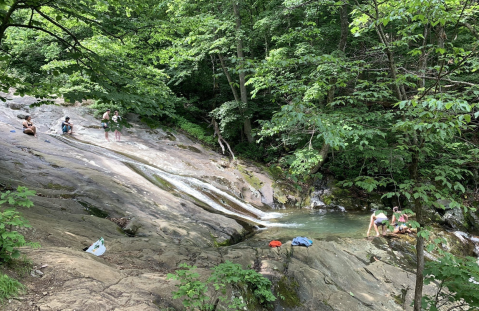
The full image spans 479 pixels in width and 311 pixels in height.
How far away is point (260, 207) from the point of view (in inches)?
489

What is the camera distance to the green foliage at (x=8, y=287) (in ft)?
7.68

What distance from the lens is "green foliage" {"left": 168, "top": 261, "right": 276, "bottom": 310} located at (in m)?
2.96

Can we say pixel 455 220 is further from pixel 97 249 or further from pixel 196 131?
pixel 196 131

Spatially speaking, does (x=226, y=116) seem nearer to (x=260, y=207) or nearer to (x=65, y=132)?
(x=260, y=207)

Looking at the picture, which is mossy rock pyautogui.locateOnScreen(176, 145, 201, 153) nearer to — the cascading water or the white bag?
the cascading water

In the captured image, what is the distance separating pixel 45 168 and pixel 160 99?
573cm

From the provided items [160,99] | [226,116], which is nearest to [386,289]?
[160,99]

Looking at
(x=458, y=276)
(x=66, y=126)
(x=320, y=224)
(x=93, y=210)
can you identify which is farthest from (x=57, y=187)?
(x=320, y=224)

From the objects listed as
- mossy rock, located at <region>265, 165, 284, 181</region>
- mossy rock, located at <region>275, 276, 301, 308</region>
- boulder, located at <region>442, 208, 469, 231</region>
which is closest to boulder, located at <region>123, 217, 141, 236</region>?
mossy rock, located at <region>275, 276, 301, 308</region>

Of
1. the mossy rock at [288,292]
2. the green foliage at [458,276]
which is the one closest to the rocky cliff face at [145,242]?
the mossy rock at [288,292]

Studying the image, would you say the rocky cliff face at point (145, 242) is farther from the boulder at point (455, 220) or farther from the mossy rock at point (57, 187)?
the boulder at point (455, 220)

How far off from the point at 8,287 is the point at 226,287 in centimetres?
239

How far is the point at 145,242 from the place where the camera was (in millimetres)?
5281

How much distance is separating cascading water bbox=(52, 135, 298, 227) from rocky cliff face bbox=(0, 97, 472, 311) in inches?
2.0
